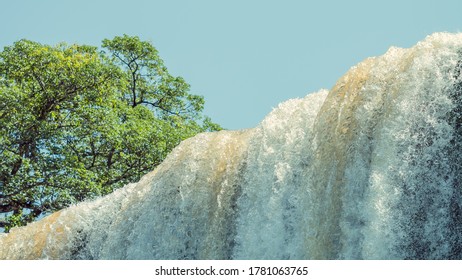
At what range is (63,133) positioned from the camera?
18.7 m

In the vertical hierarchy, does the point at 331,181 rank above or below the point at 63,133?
below

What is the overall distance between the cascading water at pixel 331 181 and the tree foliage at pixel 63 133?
9221 millimetres

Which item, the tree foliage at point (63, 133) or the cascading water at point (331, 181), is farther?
the tree foliage at point (63, 133)

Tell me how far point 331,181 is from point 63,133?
510 inches

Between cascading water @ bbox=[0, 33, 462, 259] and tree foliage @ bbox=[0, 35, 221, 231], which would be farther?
tree foliage @ bbox=[0, 35, 221, 231]

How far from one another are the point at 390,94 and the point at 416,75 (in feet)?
0.96

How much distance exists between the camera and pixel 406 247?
21.1ft

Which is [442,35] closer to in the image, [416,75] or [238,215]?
[416,75]

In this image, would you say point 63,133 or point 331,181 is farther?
point 63,133

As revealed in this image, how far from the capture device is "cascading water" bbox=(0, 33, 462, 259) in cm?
643

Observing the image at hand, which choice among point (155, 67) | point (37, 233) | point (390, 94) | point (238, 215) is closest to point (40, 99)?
point (155, 67)

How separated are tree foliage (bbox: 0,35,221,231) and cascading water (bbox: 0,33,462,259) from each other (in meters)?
9.22

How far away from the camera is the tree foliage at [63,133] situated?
18.2 metres

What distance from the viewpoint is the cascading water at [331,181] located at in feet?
21.1
